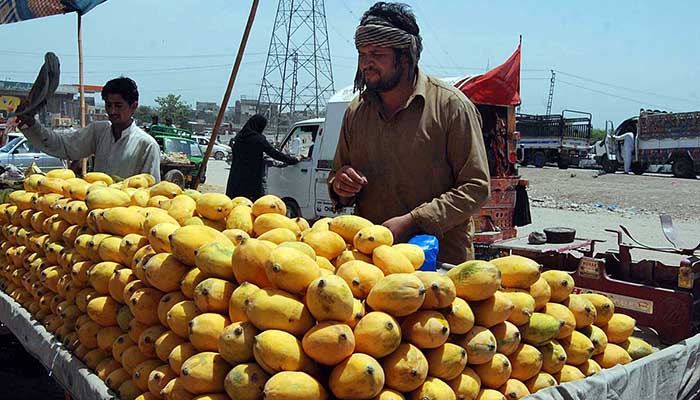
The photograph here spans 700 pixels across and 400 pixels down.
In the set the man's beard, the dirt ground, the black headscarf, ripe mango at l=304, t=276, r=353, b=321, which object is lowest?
the dirt ground

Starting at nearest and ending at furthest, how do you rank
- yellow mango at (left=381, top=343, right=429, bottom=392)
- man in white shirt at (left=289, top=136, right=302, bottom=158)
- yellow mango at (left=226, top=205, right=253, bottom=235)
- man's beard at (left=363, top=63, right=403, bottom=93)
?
yellow mango at (left=381, top=343, right=429, bottom=392) < yellow mango at (left=226, top=205, right=253, bottom=235) < man's beard at (left=363, top=63, right=403, bottom=93) < man in white shirt at (left=289, top=136, right=302, bottom=158)

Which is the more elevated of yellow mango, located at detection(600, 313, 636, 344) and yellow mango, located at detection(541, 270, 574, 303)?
yellow mango, located at detection(541, 270, 574, 303)

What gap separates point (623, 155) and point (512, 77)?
68.9ft

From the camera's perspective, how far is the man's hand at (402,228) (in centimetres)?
250

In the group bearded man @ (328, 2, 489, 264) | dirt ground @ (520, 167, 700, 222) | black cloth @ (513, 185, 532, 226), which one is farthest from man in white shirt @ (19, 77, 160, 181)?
dirt ground @ (520, 167, 700, 222)

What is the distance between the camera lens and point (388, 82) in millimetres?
2688

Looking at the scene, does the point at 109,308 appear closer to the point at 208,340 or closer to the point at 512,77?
the point at 208,340

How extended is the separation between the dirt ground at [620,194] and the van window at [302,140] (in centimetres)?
861

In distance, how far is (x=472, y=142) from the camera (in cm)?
270

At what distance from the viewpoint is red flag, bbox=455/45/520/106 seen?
8.07 metres

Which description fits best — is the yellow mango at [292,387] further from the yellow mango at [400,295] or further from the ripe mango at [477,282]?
the ripe mango at [477,282]

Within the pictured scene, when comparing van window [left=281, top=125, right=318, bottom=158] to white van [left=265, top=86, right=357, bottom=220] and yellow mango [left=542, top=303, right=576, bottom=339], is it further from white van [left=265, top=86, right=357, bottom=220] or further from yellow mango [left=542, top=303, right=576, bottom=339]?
yellow mango [left=542, top=303, right=576, bottom=339]

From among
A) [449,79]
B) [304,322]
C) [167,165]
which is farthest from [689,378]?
[167,165]

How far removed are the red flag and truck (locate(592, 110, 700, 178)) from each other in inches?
740
